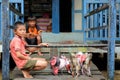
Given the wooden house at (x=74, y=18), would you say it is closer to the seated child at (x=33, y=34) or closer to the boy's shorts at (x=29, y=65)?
the seated child at (x=33, y=34)

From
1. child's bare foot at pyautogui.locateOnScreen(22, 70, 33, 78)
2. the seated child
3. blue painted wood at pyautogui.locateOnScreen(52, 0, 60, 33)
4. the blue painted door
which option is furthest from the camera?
the blue painted door

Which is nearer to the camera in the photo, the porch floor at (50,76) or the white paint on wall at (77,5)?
the porch floor at (50,76)

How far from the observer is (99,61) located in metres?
10.1

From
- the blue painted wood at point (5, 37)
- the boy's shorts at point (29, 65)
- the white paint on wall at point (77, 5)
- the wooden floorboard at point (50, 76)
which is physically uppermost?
the white paint on wall at point (77, 5)

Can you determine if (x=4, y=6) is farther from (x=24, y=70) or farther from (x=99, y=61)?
(x=99, y=61)

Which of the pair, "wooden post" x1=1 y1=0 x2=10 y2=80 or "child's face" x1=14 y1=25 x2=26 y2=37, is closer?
"wooden post" x1=1 y1=0 x2=10 y2=80

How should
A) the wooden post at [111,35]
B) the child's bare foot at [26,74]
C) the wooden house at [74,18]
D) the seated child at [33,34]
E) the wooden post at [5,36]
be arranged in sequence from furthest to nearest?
1. the wooden house at [74,18]
2. the seated child at [33,34]
3. the child's bare foot at [26,74]
4. the wooden post at [111,35]
5. the wooden post at [5,36]

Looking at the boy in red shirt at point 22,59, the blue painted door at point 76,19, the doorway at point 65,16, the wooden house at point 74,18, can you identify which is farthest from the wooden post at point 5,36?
the doorway at point 65,16

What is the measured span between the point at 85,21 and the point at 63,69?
285 centimetres

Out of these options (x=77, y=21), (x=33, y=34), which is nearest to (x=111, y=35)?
(x=33, y=34)

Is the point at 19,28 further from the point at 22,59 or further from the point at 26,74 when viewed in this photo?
the point at 26,74

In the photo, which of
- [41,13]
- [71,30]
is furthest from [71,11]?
[41,13]

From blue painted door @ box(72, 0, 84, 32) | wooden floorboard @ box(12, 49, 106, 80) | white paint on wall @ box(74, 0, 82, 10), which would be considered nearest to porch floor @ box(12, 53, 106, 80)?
wooden floorboard @ box(12, 49, 106, 80)

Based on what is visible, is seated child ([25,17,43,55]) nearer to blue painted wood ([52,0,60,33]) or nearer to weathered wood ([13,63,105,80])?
weathered wood ([13,63,105,80])
